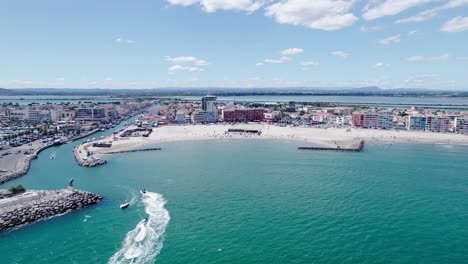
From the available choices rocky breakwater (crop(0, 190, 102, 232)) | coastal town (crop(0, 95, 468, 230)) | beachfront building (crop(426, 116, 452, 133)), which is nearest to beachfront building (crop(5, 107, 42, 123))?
coastal town (crop(0, 95, 468, 230))

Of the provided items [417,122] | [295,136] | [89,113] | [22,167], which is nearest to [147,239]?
[22,167]

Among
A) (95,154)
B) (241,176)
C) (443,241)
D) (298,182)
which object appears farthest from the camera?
(95,154)

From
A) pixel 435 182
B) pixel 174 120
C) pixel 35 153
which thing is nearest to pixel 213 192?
pixel 435 182

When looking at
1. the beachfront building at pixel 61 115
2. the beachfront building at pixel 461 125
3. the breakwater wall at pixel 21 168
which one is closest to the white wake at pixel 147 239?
the breakwater wall at pixel 21 168

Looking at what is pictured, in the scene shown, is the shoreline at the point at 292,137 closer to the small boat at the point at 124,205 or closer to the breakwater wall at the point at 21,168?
the breakwater wall at the point at 21,168

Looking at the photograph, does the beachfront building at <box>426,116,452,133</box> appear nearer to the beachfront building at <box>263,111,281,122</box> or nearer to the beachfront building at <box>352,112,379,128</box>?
the beachfront building at <box>352,112,379,128</box>

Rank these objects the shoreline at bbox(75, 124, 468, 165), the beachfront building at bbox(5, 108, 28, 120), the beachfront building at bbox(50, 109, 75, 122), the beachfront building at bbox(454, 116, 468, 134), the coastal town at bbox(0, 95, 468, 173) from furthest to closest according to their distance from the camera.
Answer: the beachfront building at bbox(5, 108, 28, 120)
the beachfront building at bbox(50, 109, 75, 122)
the beachfront building at bbox(454, 116, 468, 134)
the shoreline at bbox(75, 124, 468, 165)
the coastal town at bbox(0, 95, 468, 173)

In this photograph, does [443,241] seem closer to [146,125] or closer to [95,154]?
[95,154]
